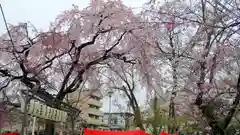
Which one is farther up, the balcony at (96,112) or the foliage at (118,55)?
the balcony at (96,112)

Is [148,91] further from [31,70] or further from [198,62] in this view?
[31,70]

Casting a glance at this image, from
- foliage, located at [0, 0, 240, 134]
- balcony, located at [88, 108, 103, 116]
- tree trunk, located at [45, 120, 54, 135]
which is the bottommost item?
tree trunk, located at [45, 120, 54, 135]

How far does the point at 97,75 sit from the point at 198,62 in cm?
429

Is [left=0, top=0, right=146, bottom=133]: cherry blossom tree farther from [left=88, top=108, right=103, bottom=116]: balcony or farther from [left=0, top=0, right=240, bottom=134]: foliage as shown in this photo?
[left=88, top=108, right=103, bottom=116]: balcony

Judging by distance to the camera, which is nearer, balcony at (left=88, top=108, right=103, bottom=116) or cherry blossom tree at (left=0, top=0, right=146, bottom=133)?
cherry blossom tree at (left=0, top=0, right=146, bottom=133)

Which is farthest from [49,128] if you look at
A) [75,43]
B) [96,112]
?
[96,112]

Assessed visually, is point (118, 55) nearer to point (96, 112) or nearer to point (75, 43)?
point (75, 43)

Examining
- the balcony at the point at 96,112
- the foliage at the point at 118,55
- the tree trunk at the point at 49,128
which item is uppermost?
the balcony at the point at 96,112

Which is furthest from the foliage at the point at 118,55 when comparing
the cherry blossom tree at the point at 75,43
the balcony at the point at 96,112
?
the balcony at the point at 96,112

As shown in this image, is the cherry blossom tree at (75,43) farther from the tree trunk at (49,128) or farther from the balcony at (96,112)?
the balcony at (96,112)

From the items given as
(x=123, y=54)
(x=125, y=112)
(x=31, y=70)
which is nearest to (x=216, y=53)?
(x=123, y=54)

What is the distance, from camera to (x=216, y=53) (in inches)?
360

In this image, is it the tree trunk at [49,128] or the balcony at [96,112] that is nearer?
the tree trunk at [49,128]

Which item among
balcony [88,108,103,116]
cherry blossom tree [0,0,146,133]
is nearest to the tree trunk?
cherry blossom tree [0,0,146,133]
